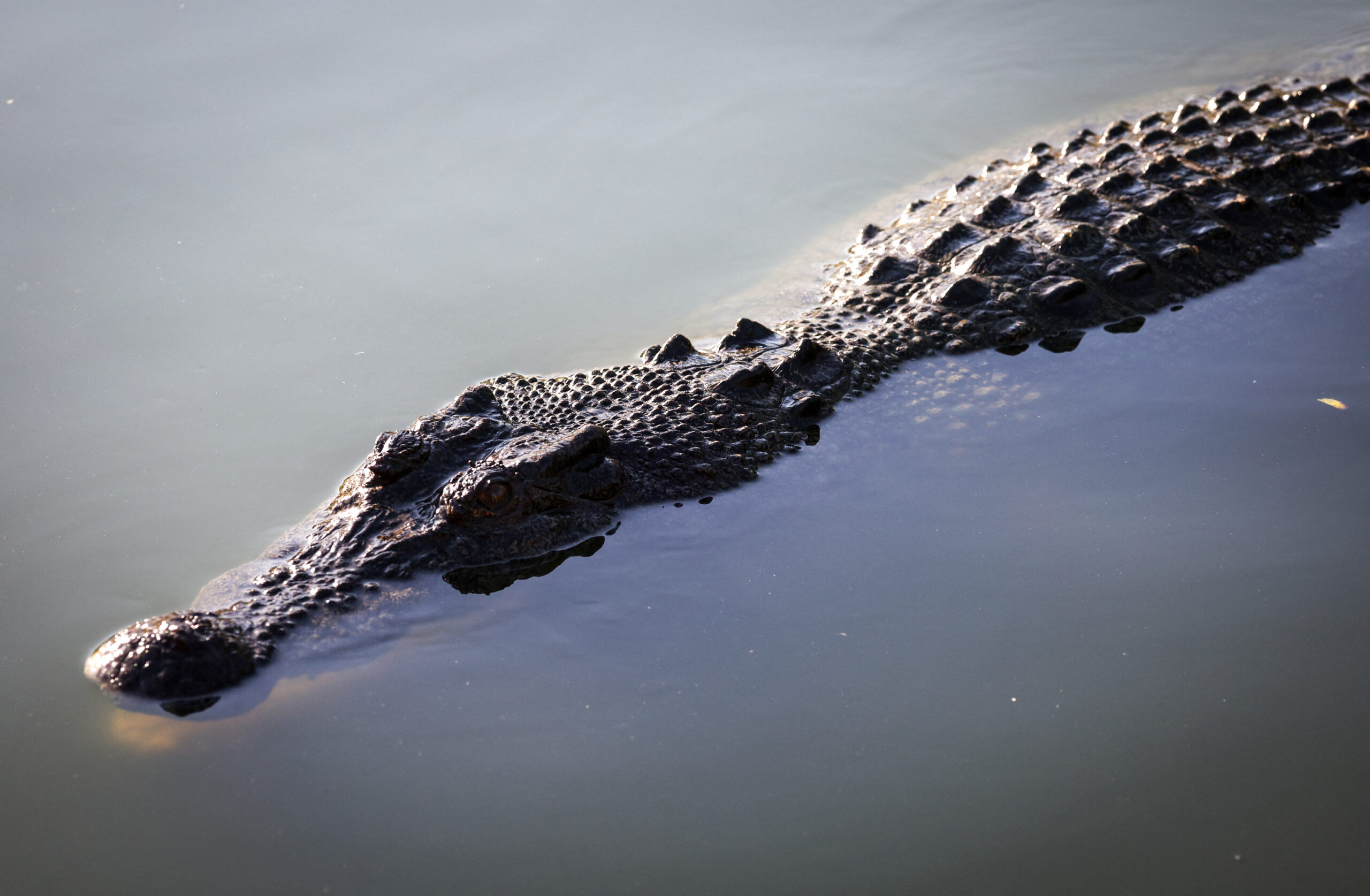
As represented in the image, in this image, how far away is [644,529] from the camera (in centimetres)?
435

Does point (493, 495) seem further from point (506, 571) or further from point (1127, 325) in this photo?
point (1127, 325)

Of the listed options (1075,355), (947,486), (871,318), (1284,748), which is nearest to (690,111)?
(871,318)

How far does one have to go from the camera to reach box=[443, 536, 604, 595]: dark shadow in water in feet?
13.3

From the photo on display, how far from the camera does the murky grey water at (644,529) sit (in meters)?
3.25

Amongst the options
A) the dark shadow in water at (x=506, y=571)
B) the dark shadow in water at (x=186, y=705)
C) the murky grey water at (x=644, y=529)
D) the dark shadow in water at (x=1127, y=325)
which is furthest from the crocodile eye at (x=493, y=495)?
the dark shadow in water at (x=1127, y=325)

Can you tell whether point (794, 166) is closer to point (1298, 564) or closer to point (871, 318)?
point (871, 318)

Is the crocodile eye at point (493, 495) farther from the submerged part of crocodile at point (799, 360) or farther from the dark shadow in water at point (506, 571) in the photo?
the dark shadow in water at point (506, 571)

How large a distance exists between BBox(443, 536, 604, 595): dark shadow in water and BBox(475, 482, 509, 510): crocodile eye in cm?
26

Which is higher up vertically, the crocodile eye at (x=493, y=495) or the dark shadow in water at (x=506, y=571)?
the crocodile eye at (x=493, y=495)

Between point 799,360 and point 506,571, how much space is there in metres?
1.72

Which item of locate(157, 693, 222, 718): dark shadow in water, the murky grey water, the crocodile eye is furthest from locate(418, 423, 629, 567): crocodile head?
locate(157, 693, 222, 718): dark shadow in water

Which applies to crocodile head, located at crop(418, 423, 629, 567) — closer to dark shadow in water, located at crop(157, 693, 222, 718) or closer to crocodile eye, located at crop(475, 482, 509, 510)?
crocodile eye, located at crop(475, 482, 509, 510)

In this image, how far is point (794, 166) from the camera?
23.3 feet

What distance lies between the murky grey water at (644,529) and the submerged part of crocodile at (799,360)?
0.57 ft
